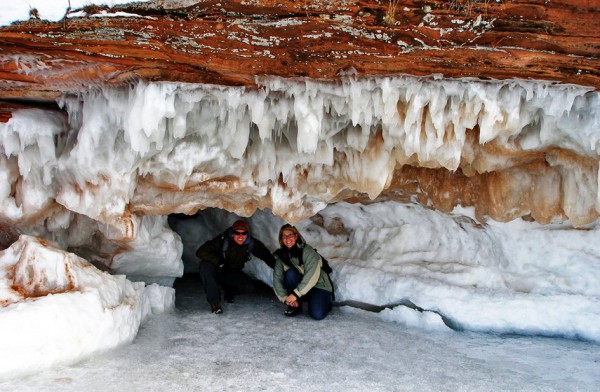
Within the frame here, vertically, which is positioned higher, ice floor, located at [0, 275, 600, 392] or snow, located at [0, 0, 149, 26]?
snow, located at [0, 0, 149, 26]

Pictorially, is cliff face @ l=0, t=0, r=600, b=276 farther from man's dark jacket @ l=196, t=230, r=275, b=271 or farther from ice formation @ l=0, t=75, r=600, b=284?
man's dark jacket @ l=196, t=230, r=275, b=271

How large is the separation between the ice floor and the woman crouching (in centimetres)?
18

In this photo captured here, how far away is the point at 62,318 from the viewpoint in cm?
448

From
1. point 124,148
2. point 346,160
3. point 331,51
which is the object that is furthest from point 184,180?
point 331,51

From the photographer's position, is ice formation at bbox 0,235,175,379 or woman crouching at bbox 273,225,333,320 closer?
ice formation at bbox 0,235,175,379

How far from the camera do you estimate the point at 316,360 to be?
4902 mm

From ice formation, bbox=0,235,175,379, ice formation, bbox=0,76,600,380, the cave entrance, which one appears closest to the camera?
ice formation, bbox=0,235,175,379

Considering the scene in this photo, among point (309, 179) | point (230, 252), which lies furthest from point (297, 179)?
point (230, 252)

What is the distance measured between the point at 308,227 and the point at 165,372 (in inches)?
135

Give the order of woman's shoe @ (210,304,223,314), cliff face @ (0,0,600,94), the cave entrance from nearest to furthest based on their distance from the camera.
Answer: cliff face @ (0,0,600,94)
woman's shoe @ (210,304,223,314)
the cave entrance

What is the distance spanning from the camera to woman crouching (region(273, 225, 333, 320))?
6.16 meters

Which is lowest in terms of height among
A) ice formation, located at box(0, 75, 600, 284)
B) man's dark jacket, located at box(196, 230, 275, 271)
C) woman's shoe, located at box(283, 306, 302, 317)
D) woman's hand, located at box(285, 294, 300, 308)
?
woman's shoe, located at box(283, 306, 302, 317)

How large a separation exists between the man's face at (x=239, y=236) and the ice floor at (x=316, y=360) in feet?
2.75

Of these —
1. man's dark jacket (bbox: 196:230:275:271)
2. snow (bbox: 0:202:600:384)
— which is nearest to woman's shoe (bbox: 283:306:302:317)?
snow (bbox: 0:202:600:384)
